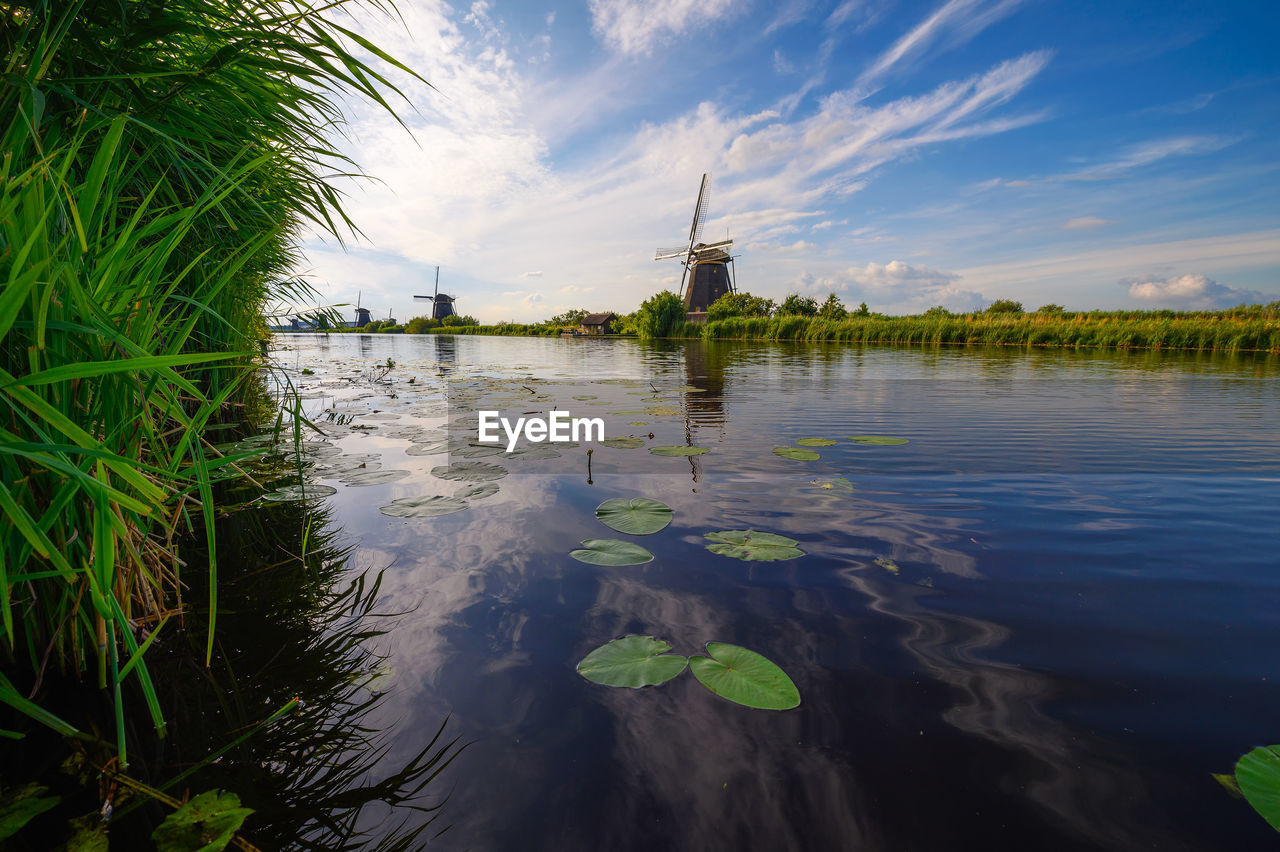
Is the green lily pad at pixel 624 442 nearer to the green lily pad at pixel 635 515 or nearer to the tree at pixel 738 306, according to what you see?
the green lily pad at pixel 635 515

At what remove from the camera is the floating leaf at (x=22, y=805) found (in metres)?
0.92

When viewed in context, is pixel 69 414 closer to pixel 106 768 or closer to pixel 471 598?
pixel 106 768

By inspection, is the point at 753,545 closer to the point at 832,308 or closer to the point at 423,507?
the point at 423,507

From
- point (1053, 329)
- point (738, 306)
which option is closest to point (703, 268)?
point (738, 306)

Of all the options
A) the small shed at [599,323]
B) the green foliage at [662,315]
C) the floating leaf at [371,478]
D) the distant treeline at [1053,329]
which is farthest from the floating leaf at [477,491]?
the small shed at [599,323]

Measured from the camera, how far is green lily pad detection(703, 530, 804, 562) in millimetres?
2271

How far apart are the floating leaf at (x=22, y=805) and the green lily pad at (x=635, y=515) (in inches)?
77.7

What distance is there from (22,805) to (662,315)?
39363 mm

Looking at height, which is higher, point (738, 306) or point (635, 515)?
point (738, 306)

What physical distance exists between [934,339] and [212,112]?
28.4 metres

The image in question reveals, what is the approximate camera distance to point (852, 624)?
179 centimetres

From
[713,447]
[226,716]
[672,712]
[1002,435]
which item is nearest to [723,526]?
[672,712]

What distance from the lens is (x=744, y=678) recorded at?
1.47 metres

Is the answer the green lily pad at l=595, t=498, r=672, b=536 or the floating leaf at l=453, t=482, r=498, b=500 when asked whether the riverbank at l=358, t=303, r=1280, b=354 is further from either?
the floating leaf at l=453, t=482, r=498, b=500
